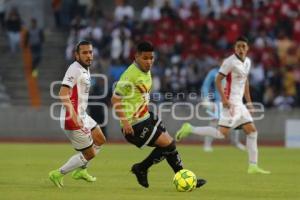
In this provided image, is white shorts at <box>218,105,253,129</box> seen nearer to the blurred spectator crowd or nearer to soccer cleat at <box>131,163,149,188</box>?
soccer cleat at <box>131,163,149,188</box>

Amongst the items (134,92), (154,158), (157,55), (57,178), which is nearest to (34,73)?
(157,55)

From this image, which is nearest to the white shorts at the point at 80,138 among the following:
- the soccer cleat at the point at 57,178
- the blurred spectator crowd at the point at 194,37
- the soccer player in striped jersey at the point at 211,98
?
the soccer cleat at the point at 57,178

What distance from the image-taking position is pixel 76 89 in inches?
533

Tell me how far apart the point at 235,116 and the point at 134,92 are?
4.39m

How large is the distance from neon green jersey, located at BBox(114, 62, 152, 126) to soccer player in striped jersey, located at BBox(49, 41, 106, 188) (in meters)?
0.72

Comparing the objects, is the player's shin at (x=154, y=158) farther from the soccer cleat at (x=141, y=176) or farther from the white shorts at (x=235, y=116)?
the white shorts at (x=235, y=116)

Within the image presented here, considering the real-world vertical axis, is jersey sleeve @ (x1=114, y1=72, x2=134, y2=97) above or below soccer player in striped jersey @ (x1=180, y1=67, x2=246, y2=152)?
A: above

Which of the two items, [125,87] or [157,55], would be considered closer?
[125,87]

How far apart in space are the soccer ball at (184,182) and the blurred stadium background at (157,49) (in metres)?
14.7

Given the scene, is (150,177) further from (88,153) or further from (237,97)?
(237,97)

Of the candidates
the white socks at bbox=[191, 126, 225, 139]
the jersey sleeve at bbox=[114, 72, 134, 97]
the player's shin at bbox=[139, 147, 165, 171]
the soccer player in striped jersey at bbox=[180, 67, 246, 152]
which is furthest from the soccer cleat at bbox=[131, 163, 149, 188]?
the soccer player in striped jersey at bbox=[180, 67, 246, 152]

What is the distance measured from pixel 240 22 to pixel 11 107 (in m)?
7.90

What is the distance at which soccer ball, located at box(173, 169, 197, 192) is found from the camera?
1283cm

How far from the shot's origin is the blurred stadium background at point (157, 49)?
1133 inches
